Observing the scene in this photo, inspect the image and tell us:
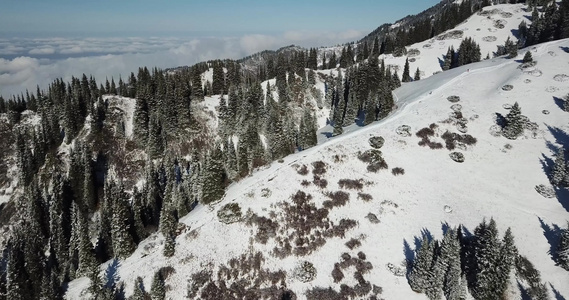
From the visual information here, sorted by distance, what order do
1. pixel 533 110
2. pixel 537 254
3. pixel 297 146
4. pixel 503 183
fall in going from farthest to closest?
pixel 297 146
pixel 533 110
pixel 503 183
pixel 537 254

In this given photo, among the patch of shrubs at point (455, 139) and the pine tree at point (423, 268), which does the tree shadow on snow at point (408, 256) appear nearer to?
the pine tree at point (423, 268)

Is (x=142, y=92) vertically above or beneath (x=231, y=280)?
above

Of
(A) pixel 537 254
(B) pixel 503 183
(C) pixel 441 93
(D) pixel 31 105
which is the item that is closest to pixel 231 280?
(A) pixel 537 254

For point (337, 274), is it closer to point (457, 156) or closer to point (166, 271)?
point (166, 271)

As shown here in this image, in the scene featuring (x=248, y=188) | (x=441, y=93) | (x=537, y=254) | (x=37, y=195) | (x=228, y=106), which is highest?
(x=441, y=93)

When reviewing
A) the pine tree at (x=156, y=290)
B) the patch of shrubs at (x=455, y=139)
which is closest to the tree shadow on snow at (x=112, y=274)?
the pine tree at (x=156, y=290)

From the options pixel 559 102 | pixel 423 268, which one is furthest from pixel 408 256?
pixel 559 102

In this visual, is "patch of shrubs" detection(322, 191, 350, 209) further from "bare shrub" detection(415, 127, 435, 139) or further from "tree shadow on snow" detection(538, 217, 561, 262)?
"tree shadow on snow" detection(538, 217, 561, 262)

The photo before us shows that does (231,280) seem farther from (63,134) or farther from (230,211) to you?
(63,134)
